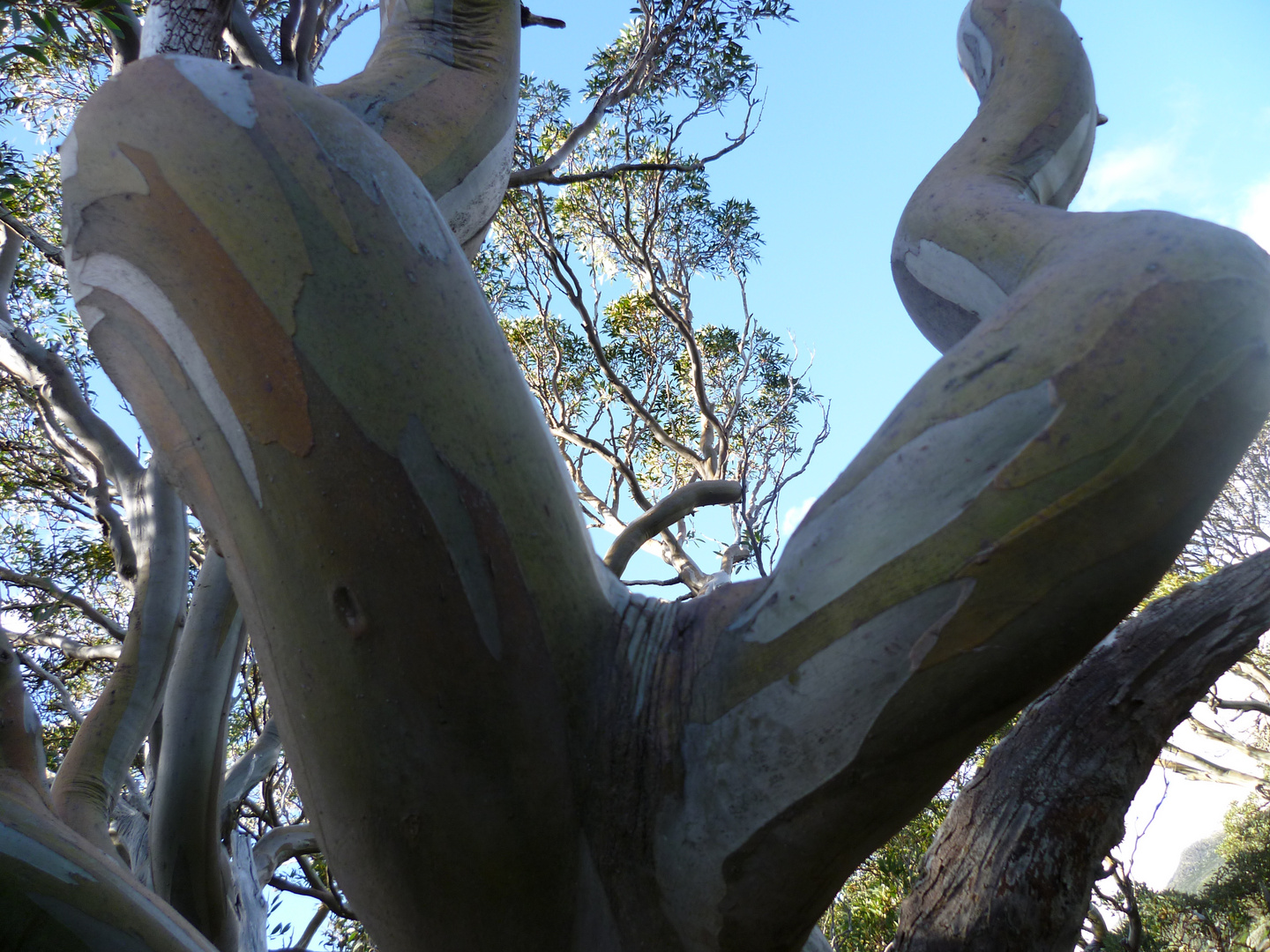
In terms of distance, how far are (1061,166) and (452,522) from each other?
956 mm

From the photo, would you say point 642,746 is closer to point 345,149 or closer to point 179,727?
point 345,149

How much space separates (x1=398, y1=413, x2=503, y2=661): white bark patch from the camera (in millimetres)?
752

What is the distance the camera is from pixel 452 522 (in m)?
0.76

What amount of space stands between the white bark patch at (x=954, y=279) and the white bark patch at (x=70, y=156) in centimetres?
96

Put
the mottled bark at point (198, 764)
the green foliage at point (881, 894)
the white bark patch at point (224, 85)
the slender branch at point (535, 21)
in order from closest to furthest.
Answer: the white bark patch at point (224, 85)
the slender branch at point (535, 21)
the mottled bark at point (198, 764)
the green foliage at point (881, 894)

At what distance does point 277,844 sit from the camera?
3.84 m

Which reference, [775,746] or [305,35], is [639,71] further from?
[775,746]

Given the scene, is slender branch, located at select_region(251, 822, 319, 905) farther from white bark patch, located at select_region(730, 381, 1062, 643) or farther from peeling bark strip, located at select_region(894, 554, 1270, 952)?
white bark patch, located at select_region(730, 381, 1062, 643)

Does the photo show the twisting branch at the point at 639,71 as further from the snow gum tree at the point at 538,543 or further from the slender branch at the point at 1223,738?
the slender branch at the point at 1223,738

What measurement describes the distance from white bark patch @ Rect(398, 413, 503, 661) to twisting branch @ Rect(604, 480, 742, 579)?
1.66 metres

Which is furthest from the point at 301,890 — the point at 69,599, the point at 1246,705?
the point at 1246,705

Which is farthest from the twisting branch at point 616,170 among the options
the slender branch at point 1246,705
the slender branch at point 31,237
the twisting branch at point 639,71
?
the slender branch at point 1246,705

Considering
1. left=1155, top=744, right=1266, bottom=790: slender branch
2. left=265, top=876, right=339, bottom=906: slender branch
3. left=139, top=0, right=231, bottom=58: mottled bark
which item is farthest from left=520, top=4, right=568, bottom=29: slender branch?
left=1155, top=744, right=1266, bottom=790: slender branch

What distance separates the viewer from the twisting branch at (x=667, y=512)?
248cm
